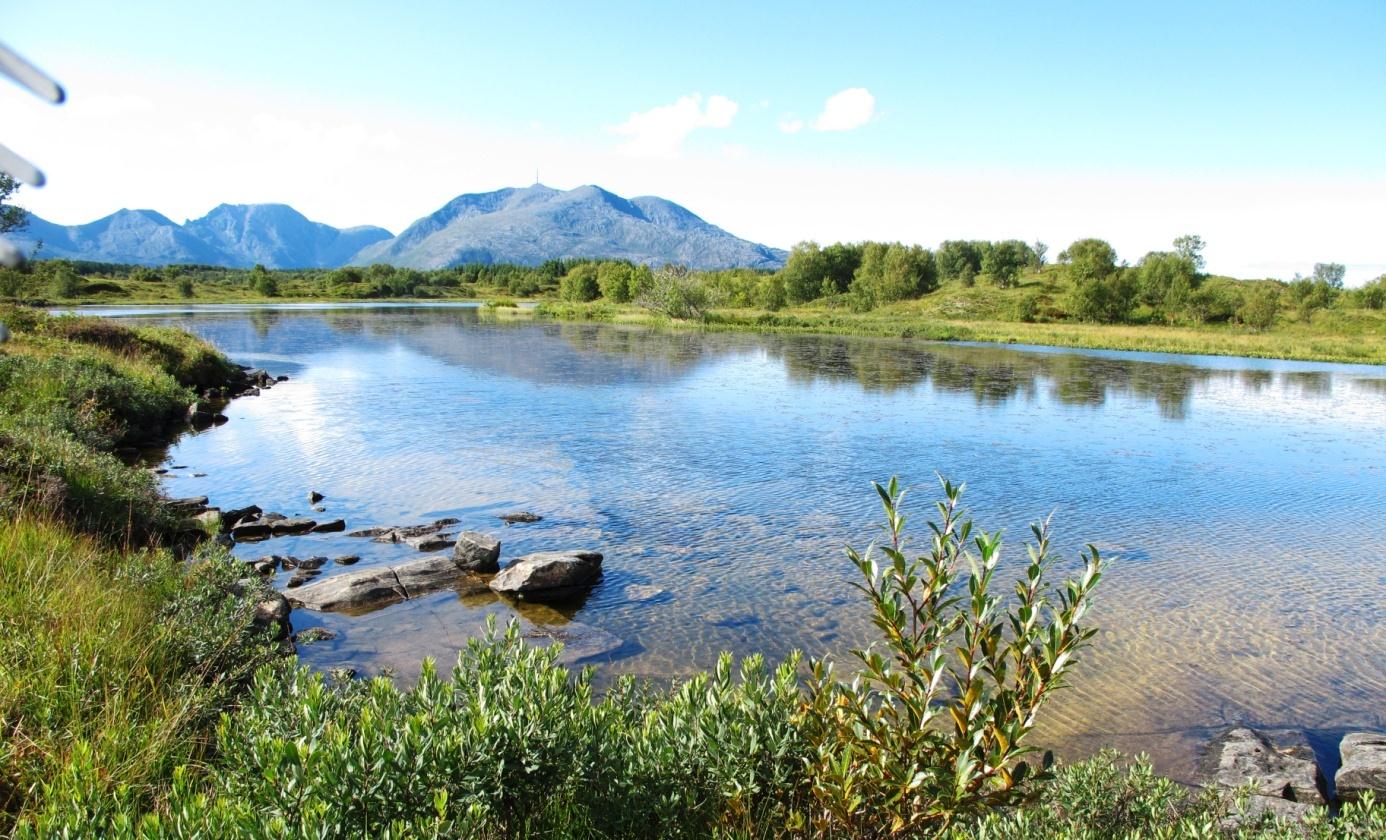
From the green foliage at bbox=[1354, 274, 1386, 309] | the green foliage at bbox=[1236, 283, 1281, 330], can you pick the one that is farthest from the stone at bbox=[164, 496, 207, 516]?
the green foliage at bbox=[1354, 274, 1386, 309]

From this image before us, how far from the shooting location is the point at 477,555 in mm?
13523

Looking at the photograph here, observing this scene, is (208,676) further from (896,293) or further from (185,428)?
(896,293)

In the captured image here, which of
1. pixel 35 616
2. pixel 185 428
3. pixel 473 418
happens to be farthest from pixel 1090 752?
pixel 185 428

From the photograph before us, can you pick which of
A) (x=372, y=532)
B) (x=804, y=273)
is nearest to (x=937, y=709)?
(x=372, y=532)

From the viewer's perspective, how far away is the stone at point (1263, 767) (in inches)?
297

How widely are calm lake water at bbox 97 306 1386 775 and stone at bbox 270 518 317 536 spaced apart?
68 centimetres

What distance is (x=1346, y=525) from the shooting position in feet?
58.7

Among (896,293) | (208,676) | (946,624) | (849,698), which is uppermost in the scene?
(896,293)

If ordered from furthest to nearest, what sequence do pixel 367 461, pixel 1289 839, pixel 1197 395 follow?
pixel 1197 395 → pixel 367 461 → pixel 1289 839

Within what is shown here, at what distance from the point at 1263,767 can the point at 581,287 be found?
5158 inches

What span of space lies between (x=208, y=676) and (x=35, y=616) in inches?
59.0

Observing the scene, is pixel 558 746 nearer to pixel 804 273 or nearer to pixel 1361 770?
pixel 1361 770

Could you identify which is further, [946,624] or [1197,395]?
[1197,395]

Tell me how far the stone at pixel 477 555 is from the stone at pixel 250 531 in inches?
162
